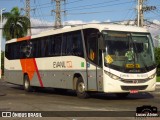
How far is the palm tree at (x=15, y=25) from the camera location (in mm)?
58531

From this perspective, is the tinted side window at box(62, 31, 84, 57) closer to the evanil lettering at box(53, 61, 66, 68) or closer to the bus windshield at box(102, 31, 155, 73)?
the evanil lettering at box(53, 61, 66, 68)

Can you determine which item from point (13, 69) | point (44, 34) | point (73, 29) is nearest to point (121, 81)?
point (73, 29)

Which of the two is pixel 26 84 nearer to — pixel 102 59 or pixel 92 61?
pixel 92 61

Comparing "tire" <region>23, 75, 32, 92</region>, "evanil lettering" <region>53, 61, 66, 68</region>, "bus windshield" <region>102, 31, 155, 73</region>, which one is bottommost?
"tire" <region>23, 75, 32, 92</region>

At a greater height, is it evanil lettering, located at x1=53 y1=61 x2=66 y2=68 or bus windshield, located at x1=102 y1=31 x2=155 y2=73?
bus windshield, located at x1=102 y1=31 x2=155 y2=73

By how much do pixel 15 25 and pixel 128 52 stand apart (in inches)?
1649

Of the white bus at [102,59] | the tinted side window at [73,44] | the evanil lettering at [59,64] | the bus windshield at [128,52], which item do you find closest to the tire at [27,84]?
the white bus at [102,59]

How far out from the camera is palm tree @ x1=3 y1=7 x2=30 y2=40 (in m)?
58.5

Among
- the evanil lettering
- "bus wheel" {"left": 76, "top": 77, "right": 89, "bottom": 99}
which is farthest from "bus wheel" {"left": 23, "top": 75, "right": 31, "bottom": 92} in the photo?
"bus wheel" {"left": 76, "top": 77, "right": 89, "bottom": 99}

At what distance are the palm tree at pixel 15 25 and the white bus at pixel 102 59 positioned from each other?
35.9 metres

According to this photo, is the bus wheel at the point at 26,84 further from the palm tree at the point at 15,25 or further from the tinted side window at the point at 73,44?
the palm tree at the point at 15,25

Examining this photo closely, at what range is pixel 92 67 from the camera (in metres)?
19.1

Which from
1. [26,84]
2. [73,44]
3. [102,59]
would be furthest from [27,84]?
[102,59]

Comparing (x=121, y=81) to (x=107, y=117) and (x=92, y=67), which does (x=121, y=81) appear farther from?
(x=107, y=117)
